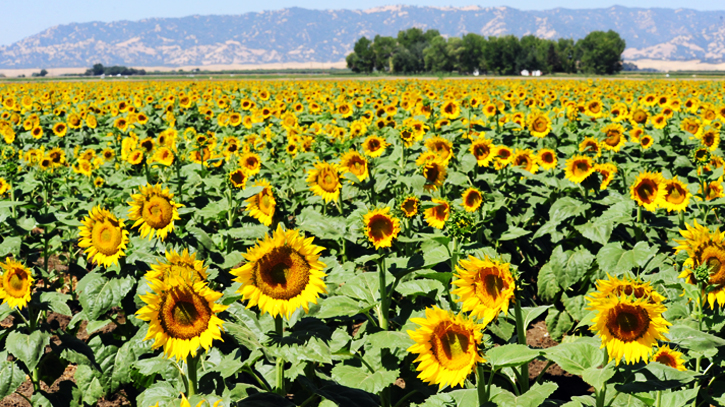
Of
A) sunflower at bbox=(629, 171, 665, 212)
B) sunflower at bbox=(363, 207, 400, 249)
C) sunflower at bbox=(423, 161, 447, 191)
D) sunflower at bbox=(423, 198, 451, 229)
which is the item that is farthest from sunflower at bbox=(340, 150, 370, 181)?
sunflower at bbox=(629, 171, 665, 212)

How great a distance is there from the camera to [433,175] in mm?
5680

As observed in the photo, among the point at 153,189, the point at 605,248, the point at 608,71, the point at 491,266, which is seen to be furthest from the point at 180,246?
the point at 608,71

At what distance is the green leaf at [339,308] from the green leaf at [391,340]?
27 centimetres

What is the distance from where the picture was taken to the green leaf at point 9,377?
355cm

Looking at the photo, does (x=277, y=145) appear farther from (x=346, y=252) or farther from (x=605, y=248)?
(x=605, y=248)

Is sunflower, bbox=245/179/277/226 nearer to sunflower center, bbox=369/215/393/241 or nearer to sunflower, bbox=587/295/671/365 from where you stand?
sunflower center, bbox=369/215/393/241

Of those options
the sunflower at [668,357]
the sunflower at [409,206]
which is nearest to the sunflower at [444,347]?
the sunflower at [409,206]

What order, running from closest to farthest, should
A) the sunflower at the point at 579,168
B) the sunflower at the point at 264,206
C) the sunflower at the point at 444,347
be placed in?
the sunflower at the point at 444,347 < the sunflower at the point at 264,206 < the sunflower at the point at 579,168

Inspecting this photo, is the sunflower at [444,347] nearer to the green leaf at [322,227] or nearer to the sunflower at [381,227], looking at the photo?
the sunflower at [381,227]

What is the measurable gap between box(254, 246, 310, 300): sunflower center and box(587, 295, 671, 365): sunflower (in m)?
1.39

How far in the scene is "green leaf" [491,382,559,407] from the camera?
8.18ft

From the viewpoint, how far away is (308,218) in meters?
4.38

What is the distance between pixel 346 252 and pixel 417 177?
1.13 m

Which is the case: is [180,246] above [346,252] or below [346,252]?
above
